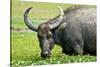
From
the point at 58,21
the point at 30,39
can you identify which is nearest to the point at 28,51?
the point at 30,39

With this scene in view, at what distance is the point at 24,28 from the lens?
218cm

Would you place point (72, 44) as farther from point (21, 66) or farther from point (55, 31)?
point (21, 66)

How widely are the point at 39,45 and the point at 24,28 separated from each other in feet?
0.71

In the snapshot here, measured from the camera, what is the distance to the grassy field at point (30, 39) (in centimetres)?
213

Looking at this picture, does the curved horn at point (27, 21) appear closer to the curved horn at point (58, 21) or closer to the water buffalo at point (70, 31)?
the water buffalo at point (70, 31)

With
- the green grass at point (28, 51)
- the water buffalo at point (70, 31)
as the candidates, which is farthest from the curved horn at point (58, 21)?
the green grass at point (28, 51)

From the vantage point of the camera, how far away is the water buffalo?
88.9 inches

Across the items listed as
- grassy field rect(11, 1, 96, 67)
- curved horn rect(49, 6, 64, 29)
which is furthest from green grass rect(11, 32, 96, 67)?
curved horn rect(49, 6, 64, 29)

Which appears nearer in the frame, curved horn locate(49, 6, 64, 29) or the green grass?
the green grass

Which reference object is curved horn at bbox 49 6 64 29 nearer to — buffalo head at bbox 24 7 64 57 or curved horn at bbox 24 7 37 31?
buffalo head at bbox 24 7 64 57

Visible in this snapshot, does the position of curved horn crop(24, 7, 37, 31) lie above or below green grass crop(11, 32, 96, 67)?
above

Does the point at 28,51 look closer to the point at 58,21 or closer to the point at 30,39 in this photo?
the point at 30,39

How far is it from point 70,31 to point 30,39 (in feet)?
1.45
